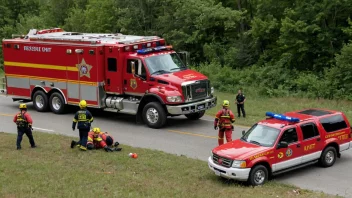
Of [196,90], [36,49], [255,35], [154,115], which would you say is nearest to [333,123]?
[196,90]

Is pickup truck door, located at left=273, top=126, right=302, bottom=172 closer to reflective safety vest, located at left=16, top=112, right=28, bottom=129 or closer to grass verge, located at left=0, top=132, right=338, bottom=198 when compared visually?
grass verge, located at left=0, top=132, right=338, bottom=198

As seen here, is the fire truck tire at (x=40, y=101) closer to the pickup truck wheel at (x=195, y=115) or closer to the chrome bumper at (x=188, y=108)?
the pickup truck wheel at (x=195, y=115)

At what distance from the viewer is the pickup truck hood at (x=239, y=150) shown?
44.1ft

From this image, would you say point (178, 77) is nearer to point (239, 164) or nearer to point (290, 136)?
point (290, 136)

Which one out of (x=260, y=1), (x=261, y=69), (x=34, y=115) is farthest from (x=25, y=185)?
(x=260, y=1)

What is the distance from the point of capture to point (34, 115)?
76.0 ft

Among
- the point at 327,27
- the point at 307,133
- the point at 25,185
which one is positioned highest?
the point at 327,27

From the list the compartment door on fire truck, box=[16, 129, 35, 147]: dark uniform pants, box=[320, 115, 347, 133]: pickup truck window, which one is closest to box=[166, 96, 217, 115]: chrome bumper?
the compartment door on fire truck

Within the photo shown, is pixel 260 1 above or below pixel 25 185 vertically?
above

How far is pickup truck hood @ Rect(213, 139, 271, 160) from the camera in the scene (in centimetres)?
1343

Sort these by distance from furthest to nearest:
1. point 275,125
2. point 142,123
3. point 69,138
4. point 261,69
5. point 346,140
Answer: point 261,69 < point 142,123 < point 69,138 < point 346,140 < point 275,125

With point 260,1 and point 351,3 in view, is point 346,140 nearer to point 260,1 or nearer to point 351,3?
point 351,3

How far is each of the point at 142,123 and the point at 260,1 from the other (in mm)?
16800

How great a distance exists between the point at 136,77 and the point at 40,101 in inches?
206
